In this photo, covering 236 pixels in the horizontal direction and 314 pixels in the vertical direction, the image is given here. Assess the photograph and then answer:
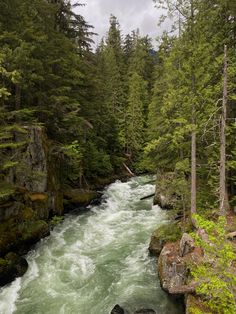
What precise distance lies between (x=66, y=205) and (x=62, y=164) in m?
2.98

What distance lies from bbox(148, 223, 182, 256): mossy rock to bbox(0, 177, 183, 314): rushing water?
1.79 feet

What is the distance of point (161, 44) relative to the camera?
49.0ft

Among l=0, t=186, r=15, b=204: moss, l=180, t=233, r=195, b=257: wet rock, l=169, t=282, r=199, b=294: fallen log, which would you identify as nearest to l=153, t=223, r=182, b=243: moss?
l=180, t=233, r=195, b=257: wet rock

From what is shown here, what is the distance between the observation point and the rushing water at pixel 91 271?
11.4 metres

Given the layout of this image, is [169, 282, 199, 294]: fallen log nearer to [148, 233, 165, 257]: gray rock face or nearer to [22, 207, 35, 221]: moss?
[148, 233, 165, 257]: gray rock face

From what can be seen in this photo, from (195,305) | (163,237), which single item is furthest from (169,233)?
(195,305)

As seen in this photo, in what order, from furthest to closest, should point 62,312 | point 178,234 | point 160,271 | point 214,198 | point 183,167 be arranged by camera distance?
point 214,198 < point 183,167 < point 178,234 < point 160,271 < point 62,312

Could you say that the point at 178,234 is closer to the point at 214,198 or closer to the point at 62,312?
the point at 214,198

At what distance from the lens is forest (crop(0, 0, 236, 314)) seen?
39.8 feet

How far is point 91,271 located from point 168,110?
8.78m

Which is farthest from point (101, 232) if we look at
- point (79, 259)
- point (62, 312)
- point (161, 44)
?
point (161, 44)

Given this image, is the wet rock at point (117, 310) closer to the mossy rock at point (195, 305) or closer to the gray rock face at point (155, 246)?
the mossy rock at point (195, 305)

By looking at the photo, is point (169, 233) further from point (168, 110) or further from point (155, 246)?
point (168, 110)

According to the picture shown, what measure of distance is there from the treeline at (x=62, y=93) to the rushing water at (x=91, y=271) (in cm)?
456
